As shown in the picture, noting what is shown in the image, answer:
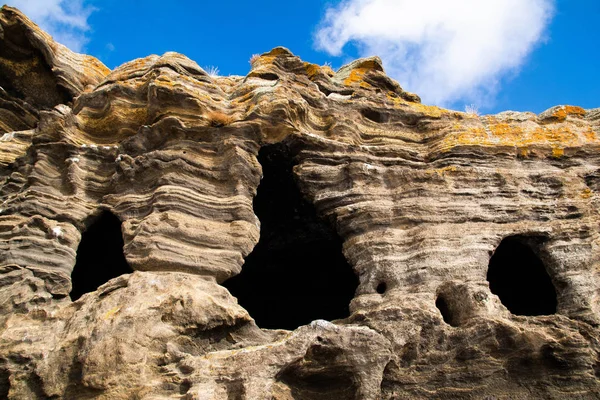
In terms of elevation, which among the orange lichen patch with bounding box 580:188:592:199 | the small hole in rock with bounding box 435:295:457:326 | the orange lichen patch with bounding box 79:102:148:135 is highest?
the orange lichen patch with bounding box 79:102:148:135

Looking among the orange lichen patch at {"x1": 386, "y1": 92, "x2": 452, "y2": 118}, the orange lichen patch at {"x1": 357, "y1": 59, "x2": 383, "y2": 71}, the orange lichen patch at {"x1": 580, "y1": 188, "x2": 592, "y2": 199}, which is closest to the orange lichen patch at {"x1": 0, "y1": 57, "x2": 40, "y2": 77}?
the orange lichen patch at {"x1": 357, "y1": 59, "x2": 383, "y2": 71}

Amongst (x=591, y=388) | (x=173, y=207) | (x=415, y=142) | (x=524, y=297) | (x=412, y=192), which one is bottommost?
(x=591, y=388)

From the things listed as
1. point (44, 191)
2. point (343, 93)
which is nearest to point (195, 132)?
point (44, 191)

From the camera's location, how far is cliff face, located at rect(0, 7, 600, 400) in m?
6.55

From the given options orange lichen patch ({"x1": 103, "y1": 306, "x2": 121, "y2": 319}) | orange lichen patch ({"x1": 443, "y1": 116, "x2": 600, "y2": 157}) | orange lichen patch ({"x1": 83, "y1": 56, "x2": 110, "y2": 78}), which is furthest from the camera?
orange lichen patch ({"x1": 83, "y1": 56, "x2": 110, "y2": 78})

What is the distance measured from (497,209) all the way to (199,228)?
5.33m

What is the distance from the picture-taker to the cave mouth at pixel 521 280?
402 inches

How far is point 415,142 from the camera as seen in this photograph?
1092 cm

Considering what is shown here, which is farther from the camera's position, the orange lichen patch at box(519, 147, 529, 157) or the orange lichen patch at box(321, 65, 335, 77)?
the orange lichen patch at box(321, 65, 335, 77)

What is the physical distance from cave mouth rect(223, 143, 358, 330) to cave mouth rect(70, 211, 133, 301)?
312 centimetres

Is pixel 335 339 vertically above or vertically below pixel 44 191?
below

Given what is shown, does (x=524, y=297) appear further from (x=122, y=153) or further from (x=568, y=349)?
(x=122, y=153)

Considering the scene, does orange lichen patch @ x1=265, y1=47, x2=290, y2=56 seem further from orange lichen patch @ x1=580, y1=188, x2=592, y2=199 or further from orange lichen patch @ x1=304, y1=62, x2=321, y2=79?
orange lichen patch @ x1=580, y1=188, x2=592, y2=199

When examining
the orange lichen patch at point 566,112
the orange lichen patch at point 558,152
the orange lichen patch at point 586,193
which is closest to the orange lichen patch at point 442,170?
the orange lichen patch at point 558,152
